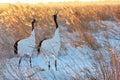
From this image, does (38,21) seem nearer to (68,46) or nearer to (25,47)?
(68,46)

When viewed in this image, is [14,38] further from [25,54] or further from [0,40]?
[25,54]

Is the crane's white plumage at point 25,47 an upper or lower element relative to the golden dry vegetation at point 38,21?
upper

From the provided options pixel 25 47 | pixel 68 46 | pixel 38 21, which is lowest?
pixel 38 21

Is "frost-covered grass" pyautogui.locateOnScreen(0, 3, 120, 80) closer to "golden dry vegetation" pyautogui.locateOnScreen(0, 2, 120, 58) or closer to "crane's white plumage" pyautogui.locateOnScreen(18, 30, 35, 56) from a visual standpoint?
"golden dry vegetation" pyautogui.locateOnScreen(0, 2, 120, 58)

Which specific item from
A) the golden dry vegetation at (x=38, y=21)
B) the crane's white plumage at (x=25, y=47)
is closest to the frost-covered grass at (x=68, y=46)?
the golden dry vegetation at (x=38, y=21)

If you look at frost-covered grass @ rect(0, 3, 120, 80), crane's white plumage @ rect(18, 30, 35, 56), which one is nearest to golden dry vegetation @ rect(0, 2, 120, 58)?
frost-covered grass @ rect(0, 3, 120, 80)

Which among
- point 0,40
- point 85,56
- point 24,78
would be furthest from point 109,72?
point 0,40

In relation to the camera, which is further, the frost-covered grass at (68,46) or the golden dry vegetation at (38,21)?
the golden dry vegetation at (38,21)

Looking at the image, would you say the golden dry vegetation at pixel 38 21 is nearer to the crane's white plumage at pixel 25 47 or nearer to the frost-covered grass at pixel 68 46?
the frost-covered grass at pixel 68 46

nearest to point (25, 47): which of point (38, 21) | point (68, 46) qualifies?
point (68, 46)

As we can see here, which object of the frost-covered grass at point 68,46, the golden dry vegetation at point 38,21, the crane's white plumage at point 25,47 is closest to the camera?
the frost-covered grass at point 68,46

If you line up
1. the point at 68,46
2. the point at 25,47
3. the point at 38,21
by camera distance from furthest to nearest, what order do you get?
the point at 38,21 → the point at 68,46 → the point at 25,47

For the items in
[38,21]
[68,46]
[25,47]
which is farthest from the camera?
[38,21]

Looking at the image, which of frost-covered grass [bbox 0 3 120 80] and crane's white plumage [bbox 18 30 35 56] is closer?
frost-covered grass [bbox 0 3 120 80]
